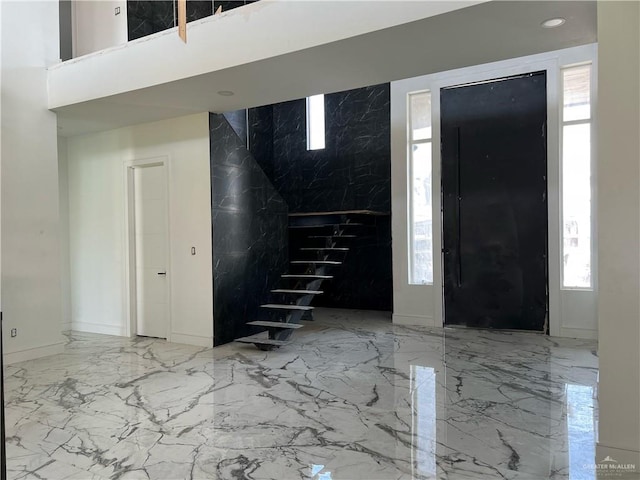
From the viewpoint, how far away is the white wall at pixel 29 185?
16.3 feet

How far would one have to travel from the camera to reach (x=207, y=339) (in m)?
5.48

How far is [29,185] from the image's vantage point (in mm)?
5160

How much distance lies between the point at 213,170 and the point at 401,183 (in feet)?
8.75

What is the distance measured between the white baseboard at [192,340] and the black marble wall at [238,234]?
9 cm

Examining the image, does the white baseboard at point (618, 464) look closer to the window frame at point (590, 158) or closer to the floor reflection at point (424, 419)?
the floor reflection at point (424, 419)

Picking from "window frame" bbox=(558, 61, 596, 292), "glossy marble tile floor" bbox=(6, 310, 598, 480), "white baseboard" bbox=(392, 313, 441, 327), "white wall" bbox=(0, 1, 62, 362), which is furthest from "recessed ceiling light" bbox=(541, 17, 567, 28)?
"white wall" bbox=(0, 1, 62, 362)

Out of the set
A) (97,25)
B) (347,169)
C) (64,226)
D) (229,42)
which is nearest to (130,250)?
(64,226)

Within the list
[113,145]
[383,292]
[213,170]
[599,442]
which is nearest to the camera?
[599,442]

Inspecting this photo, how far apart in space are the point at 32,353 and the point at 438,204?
5308 millimetres

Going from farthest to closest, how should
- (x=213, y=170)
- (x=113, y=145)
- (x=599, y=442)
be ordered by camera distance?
(x=113, y=145) < (x=213, y=170) < (x=599, y=442)

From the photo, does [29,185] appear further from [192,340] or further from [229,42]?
[229,42]

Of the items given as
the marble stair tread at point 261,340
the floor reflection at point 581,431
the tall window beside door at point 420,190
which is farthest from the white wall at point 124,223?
the floor reflection at point 581,431

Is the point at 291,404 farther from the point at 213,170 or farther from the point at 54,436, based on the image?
the point at 213,170

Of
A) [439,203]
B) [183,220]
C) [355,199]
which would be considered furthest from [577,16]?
[355,199]
